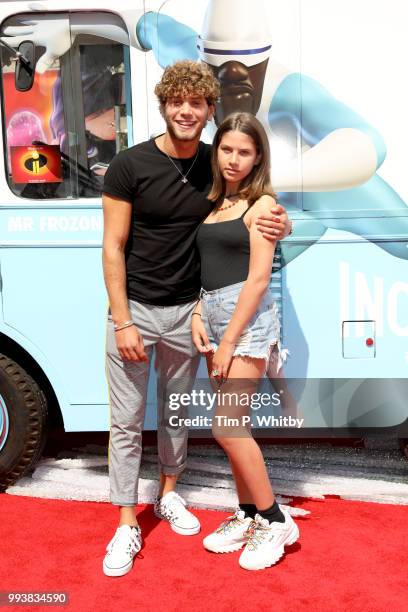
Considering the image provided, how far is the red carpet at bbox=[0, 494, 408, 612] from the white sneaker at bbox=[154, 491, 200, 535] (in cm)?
4

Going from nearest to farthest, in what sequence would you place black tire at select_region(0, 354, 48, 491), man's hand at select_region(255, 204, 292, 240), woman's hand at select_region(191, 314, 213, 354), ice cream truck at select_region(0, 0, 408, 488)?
man's hand at select_region(255, 204, 292, 240) < woman's hand at select_region(191, 314, 213, 354) < ice cream truck at select_region(0, 0, 408, 488) < black tire at select_region(0, 354, 48, 491)

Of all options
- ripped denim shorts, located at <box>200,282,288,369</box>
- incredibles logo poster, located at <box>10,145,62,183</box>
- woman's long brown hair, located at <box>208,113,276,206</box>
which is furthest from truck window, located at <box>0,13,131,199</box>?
ripped denim shorts, located at <box>200,282,288,369</box>

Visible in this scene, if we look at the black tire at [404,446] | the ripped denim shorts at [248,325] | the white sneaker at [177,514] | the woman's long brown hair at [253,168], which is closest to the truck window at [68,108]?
the woman's long brown hair at [253,168]

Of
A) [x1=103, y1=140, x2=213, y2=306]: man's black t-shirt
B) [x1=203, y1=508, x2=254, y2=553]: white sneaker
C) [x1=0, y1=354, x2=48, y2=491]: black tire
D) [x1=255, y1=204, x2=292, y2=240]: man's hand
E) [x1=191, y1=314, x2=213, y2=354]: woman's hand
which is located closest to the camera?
[x1=255, y1=204, x2=292, y2=240]: man's hand

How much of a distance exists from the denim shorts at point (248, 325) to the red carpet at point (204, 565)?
3.08ft

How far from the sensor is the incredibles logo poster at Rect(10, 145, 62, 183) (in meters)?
3.27

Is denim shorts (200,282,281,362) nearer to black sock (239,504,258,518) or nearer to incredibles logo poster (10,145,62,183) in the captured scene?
black sock (239,504,258,518)

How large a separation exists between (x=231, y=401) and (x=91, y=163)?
1.39m

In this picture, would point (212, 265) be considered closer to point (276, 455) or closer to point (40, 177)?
point (40, 177)

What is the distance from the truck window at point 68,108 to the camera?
320 cm

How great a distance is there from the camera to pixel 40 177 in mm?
3285

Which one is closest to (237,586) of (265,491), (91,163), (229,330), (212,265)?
(265,491)

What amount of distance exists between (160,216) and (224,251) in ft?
0.98

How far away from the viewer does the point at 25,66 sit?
3.21 m
